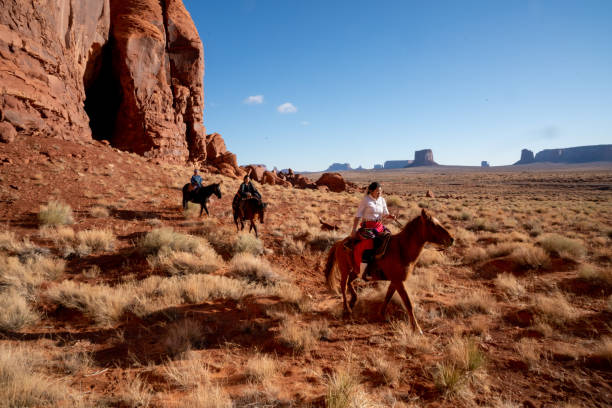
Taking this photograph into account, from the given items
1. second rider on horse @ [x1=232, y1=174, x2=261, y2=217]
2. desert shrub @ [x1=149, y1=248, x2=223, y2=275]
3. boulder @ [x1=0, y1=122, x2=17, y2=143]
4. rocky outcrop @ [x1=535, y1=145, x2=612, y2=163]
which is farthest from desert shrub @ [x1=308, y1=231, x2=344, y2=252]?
rocky outcrop @ [x1=535, y1=145, x2=612, y2=163]

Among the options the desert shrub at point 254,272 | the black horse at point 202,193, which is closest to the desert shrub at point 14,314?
the desert shrub at point 254,272

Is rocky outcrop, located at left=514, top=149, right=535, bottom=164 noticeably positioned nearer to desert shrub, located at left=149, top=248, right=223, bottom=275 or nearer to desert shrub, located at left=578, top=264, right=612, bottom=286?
desert shrub, located at left=578, top=264, right=612, bottom=286

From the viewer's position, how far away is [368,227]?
16.6 ft

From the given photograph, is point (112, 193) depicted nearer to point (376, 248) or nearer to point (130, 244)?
point (130, 244)

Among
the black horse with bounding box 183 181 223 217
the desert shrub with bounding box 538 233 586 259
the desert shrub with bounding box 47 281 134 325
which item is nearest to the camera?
the desert shrub with bounding box 47 281 134 325

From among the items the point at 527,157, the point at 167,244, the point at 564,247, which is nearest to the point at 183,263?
the point at 167,244

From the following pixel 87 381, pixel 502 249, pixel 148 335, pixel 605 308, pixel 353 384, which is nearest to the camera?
pixel 353 384

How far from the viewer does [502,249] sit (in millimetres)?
9023

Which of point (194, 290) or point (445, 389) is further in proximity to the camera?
point (194, 290)

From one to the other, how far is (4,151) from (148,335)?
1569 cm

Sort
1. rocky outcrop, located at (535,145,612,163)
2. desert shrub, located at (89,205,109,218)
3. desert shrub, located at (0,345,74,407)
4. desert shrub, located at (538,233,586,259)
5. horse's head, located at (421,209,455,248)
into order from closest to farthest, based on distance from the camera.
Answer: desert shrub, located at (0,345,74,407), horse's head, located at (421,209,455,248), desert shrub, located at (538,233,586,259), desert shrub, located at (89,205,109,218), rocky outcrop, located at (535,145,612,163)

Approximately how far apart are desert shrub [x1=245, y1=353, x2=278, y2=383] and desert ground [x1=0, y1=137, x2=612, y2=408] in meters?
0.02

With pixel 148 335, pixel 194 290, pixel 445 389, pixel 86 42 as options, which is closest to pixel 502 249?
pixel 445 389

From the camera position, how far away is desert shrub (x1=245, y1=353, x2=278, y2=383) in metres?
3.36
